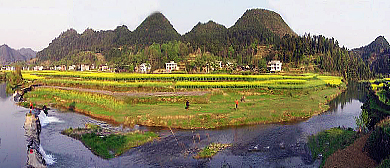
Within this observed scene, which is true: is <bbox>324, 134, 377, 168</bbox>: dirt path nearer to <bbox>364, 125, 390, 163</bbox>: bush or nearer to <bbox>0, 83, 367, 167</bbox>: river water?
<bbox>364, 125, 390, 163</bbox>: bush

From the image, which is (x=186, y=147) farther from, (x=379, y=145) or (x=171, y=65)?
(x=171, y=65)

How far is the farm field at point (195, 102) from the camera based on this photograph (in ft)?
103

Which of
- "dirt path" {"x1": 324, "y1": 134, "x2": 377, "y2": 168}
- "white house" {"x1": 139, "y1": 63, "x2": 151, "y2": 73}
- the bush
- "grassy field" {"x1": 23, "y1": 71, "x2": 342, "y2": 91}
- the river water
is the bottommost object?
the river water

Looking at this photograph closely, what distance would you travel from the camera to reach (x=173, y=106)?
3719 cm

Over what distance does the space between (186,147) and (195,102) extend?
16971mm

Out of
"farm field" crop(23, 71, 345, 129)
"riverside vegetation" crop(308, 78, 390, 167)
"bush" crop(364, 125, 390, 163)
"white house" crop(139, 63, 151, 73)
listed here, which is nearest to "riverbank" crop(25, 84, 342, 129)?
"farm field" crop(23, 71, 345, 129)

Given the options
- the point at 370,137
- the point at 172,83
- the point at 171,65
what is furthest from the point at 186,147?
the point at 171,65

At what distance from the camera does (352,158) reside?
16.7 meters

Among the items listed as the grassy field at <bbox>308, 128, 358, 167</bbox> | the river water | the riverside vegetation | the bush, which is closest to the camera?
the bush

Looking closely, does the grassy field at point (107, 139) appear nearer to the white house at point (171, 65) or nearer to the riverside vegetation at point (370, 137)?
the riverside vegetation at point (370, 137)

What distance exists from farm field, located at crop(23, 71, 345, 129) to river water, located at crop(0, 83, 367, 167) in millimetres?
1959

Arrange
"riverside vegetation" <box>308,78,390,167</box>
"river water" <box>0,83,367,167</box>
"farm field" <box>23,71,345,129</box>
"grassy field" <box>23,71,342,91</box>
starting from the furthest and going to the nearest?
1. "grassy field" <box>23,71,342,91</box>
2. "farm field" <box>23,71,345,129</box>
3. "river water" <box>0,83,367,167</box>
4. "riverside vegetation" <box>308,78,390,167</box>

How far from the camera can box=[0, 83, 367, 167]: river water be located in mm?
19656

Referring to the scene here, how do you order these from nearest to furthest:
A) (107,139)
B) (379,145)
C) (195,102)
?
(379,145)
(107,139)
(195,102)
